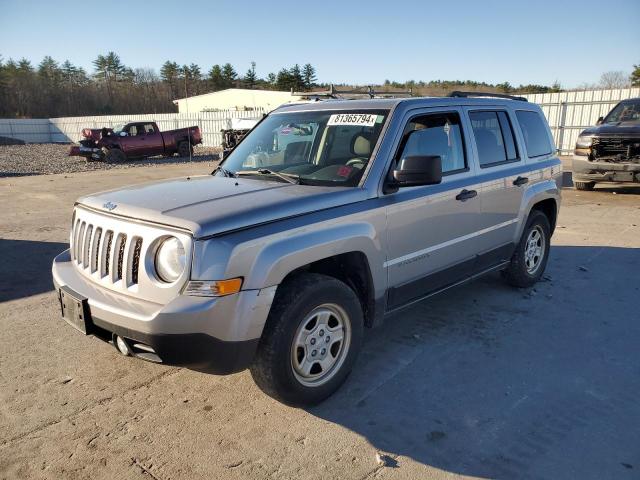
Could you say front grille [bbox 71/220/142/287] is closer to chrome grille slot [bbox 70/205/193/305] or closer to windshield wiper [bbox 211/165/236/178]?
chrome grille slot [bbox 70/205/193/305]

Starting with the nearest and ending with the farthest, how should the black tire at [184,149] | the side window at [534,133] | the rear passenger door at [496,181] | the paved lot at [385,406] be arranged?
the paved lot at [385,406], the rear passenger door at [496,181], the side window at [534,133], the black tire at [184,149]

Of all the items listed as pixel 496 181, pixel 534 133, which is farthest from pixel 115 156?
pixel 496 181

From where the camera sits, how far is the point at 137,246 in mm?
2889

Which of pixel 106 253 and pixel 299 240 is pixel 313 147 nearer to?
pixel 299 240

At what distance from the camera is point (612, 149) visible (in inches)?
443

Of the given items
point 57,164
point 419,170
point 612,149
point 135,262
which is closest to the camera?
point 135,262

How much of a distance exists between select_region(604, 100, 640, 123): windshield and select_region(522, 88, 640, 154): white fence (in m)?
9.86

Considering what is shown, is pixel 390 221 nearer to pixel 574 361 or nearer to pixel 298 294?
pixel 298 294

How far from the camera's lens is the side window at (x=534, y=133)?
5.23m

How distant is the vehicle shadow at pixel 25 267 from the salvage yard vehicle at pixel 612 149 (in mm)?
10912

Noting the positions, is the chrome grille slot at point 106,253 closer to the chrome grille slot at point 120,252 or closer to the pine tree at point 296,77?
the chrome grille slot at point 120,252

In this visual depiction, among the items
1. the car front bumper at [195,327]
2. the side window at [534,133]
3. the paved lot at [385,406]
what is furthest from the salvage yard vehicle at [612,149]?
the car front bumper at [195,327]

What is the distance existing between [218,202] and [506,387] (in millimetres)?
2323

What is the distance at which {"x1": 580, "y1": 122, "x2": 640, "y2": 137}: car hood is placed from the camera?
10.8 meters
